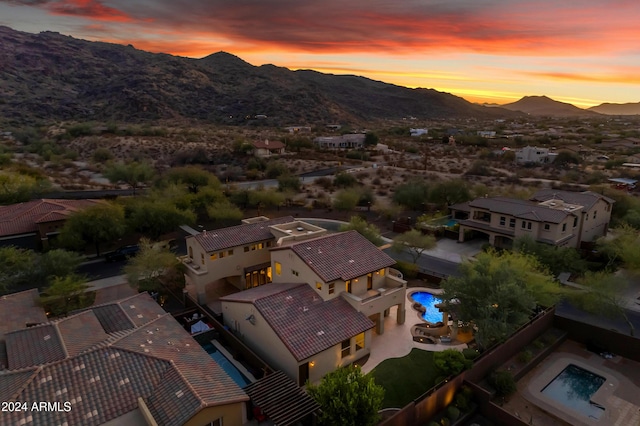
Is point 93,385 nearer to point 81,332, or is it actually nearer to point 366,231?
point 81,332

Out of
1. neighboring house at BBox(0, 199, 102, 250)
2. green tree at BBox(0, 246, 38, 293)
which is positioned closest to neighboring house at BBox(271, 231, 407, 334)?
green tree at BBox(0, 246, 38, 293)

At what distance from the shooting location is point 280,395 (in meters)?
19.7

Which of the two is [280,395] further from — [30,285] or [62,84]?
[62,84]

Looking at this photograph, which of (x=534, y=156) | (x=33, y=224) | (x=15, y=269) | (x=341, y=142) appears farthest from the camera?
(x=341, y=142)

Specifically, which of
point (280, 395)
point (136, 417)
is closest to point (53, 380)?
point (136, 417)

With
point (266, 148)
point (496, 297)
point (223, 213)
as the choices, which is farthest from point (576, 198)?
point (266, 148)

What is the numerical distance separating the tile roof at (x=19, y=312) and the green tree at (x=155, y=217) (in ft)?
52.1

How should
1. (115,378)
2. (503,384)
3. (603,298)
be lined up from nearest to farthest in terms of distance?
(115,378) < (503,384) < (603,298)

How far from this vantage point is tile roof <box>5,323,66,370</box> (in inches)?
766

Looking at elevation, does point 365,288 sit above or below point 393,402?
above

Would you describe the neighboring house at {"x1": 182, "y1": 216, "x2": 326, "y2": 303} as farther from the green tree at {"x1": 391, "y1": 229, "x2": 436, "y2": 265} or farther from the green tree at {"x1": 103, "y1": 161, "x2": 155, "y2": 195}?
the green tree at {"x1": 103, "y1": 161, "x2": 155, "y2": 195}

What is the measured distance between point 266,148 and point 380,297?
79.8 metres

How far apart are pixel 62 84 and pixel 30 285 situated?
198 metres

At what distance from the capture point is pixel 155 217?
43.2 m
